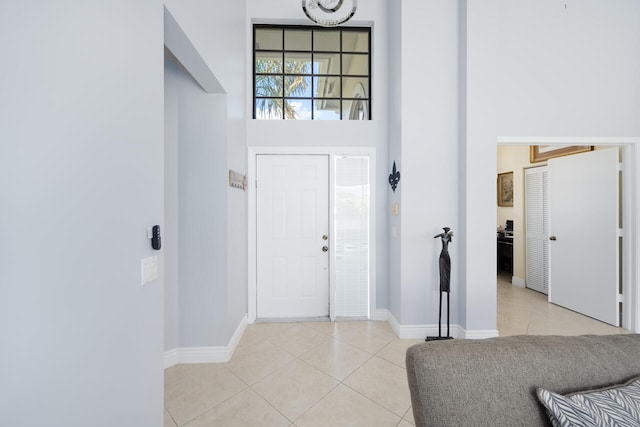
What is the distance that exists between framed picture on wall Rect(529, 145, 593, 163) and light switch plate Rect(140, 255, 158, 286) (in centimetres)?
447

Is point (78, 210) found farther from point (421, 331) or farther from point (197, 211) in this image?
point (421, 331)

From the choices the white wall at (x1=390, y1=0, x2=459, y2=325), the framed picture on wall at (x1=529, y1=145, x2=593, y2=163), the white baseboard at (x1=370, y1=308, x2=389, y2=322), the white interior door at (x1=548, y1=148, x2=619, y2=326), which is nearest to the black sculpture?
the white wall at (x1=390, y1=0, x2=459, y2=325)

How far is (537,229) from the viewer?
13.1 feet

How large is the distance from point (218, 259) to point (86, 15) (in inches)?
69.0

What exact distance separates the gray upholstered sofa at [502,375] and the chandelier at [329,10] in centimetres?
257

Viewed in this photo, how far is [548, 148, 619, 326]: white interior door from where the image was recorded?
9.44ft

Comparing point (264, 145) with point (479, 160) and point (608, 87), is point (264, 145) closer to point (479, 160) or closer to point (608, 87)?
point (479, 160)

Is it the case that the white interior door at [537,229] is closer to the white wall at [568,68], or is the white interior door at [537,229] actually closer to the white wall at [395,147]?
the white wall at [568,68]

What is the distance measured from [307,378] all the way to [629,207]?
3.81 m

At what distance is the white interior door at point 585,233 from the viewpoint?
113 inches

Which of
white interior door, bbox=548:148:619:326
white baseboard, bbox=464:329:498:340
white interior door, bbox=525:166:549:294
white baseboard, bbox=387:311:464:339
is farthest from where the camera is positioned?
white interior door, bbox=525:166:549:294

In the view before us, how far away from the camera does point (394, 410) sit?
1670 mm

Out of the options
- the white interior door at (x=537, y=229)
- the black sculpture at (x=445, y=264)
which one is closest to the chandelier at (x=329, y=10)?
the black sculpture at (x=445, y=264)

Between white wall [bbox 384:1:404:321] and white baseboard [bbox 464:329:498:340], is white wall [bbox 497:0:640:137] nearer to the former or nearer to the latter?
white wall [bbox 384:1:404:321]
